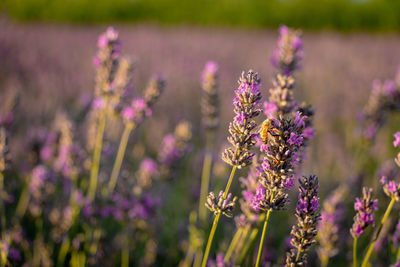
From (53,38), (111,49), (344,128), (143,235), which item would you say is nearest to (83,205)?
(143,235)

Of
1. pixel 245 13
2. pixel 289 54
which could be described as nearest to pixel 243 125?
pixel 289 54

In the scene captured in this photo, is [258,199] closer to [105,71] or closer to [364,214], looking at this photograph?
[364,214]

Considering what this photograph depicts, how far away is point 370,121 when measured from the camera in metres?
2.75

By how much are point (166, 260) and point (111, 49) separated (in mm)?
1568

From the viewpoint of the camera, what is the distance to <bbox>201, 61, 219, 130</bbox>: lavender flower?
2094mm

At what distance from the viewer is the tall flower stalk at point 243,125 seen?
3.60 feet

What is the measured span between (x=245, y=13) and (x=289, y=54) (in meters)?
23.6

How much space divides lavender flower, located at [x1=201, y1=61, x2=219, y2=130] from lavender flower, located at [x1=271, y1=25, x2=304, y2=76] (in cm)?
41

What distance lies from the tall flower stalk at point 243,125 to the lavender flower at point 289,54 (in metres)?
0.69

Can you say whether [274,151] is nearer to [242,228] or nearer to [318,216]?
[318,216]

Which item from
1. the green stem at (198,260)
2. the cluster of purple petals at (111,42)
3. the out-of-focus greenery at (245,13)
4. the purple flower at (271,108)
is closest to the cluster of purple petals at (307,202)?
the purple flower at (271,108)

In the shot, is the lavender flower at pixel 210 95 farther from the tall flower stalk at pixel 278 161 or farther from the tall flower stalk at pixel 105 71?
the tall flower stalk at pixel 278 161

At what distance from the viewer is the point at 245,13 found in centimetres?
2398

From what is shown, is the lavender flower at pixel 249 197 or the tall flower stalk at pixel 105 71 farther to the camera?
the tall flower stalk at pixel 105 71
